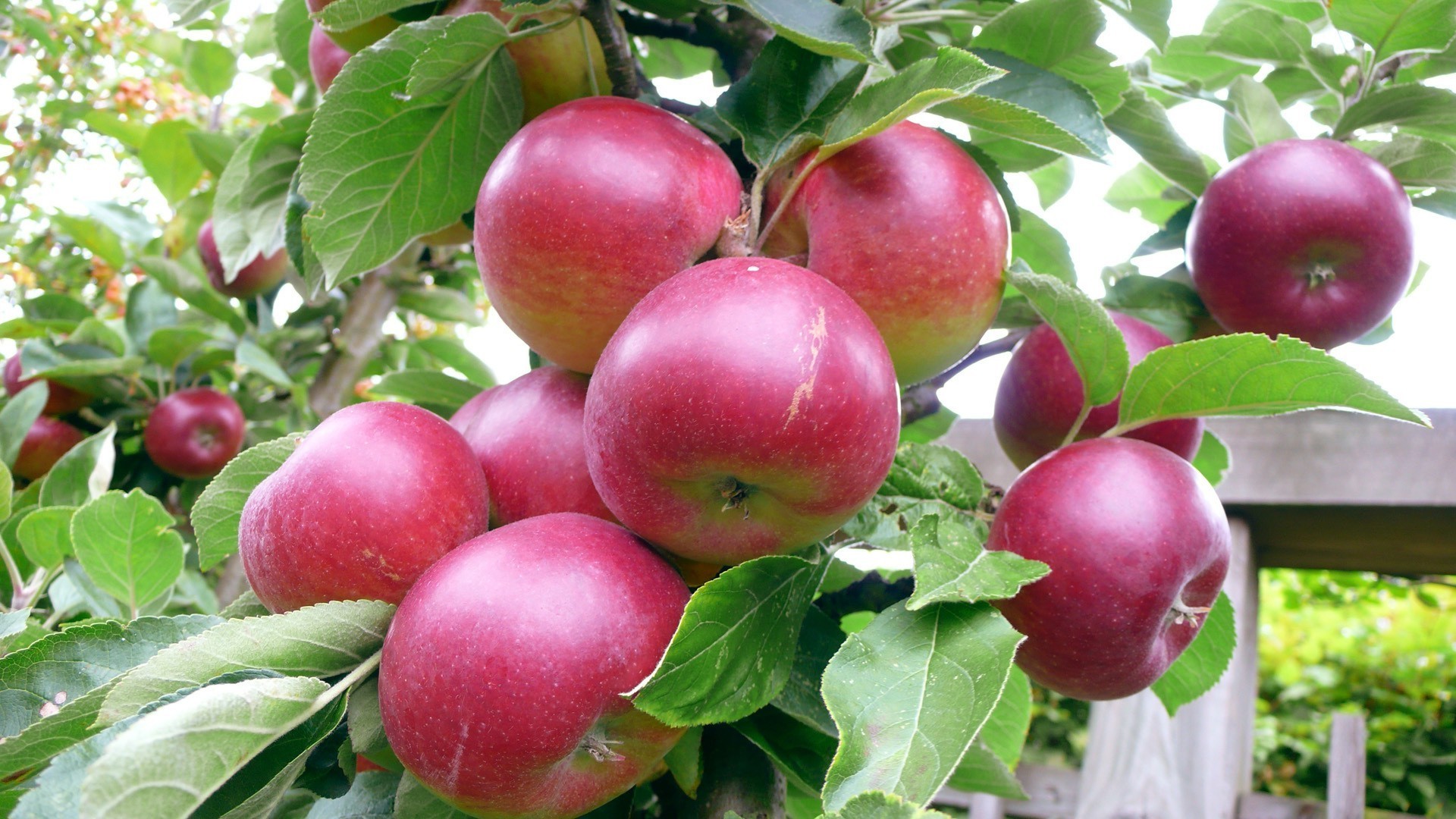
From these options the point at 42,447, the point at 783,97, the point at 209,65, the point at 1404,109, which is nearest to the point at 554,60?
the point at 783,97

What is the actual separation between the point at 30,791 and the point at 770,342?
400 millimetres

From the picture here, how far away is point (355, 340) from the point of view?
1.64 meters

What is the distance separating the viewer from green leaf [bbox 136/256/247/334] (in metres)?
1.60

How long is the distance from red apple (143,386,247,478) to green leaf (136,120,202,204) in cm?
43

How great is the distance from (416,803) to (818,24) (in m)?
0.53

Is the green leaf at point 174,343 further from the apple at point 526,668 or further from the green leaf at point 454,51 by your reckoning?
the apple at point 526,668

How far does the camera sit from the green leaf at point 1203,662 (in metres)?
0.79

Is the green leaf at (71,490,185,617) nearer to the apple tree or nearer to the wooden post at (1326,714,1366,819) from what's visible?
the apple tree

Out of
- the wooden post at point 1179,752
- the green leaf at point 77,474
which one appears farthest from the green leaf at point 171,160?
the wooden post at point 1179,752

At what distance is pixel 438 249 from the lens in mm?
1790

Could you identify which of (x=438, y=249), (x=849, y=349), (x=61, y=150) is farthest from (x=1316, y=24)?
(x=61, y=150)

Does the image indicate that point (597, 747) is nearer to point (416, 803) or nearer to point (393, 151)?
point (416, 803)

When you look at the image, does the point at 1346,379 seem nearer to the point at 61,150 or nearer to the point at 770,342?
the point at 770,342

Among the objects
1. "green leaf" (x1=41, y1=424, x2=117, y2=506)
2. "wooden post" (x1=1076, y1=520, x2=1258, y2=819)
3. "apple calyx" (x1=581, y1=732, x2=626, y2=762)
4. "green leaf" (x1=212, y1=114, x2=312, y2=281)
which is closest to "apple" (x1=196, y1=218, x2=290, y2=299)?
"green leaf" (x1=41, y1=424, x2=117, y2=506)
